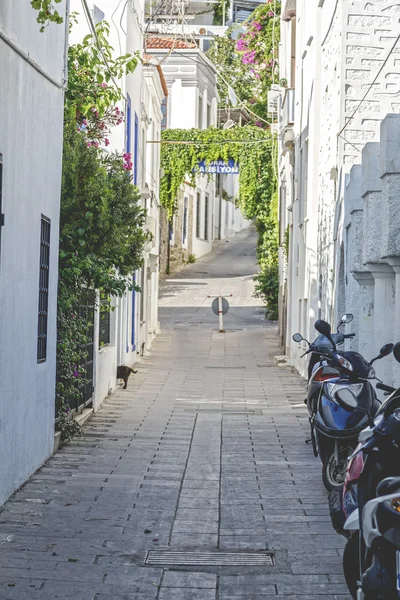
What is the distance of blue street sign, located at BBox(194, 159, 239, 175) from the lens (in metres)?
33.0

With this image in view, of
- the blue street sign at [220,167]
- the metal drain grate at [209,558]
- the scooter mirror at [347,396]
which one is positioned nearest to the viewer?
the metal drain grate at [209,558]

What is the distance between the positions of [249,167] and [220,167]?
1070mm

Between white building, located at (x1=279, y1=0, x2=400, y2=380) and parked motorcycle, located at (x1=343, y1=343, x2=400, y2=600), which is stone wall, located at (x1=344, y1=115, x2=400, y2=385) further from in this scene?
parked motorcycle, located at (x1=343, y1=343, x2=400, y2=600)

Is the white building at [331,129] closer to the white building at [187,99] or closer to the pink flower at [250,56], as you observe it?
the pink flower at [250,56]

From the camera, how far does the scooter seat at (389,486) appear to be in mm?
A: 4004

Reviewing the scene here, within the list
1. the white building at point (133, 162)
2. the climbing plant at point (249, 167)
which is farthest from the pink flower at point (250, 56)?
the white building at point (133, 162)

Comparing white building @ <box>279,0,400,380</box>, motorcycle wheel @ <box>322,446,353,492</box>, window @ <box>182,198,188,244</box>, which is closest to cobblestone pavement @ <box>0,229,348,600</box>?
motorcycle wheel @ <box>322,446,353,492</box>

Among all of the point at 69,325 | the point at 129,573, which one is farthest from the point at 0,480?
the point at 69,325

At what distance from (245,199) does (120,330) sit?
15332 mm

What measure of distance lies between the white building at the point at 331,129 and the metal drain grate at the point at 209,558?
388cm

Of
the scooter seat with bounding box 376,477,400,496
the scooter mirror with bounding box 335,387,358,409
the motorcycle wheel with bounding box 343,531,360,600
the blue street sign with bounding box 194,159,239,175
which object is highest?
the blue street sign with bounding box 194,159,239,175

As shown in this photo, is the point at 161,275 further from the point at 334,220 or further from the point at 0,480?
the point at 0,480

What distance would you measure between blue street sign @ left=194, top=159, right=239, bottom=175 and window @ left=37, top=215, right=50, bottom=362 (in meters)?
23.3

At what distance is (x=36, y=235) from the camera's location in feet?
30.5
